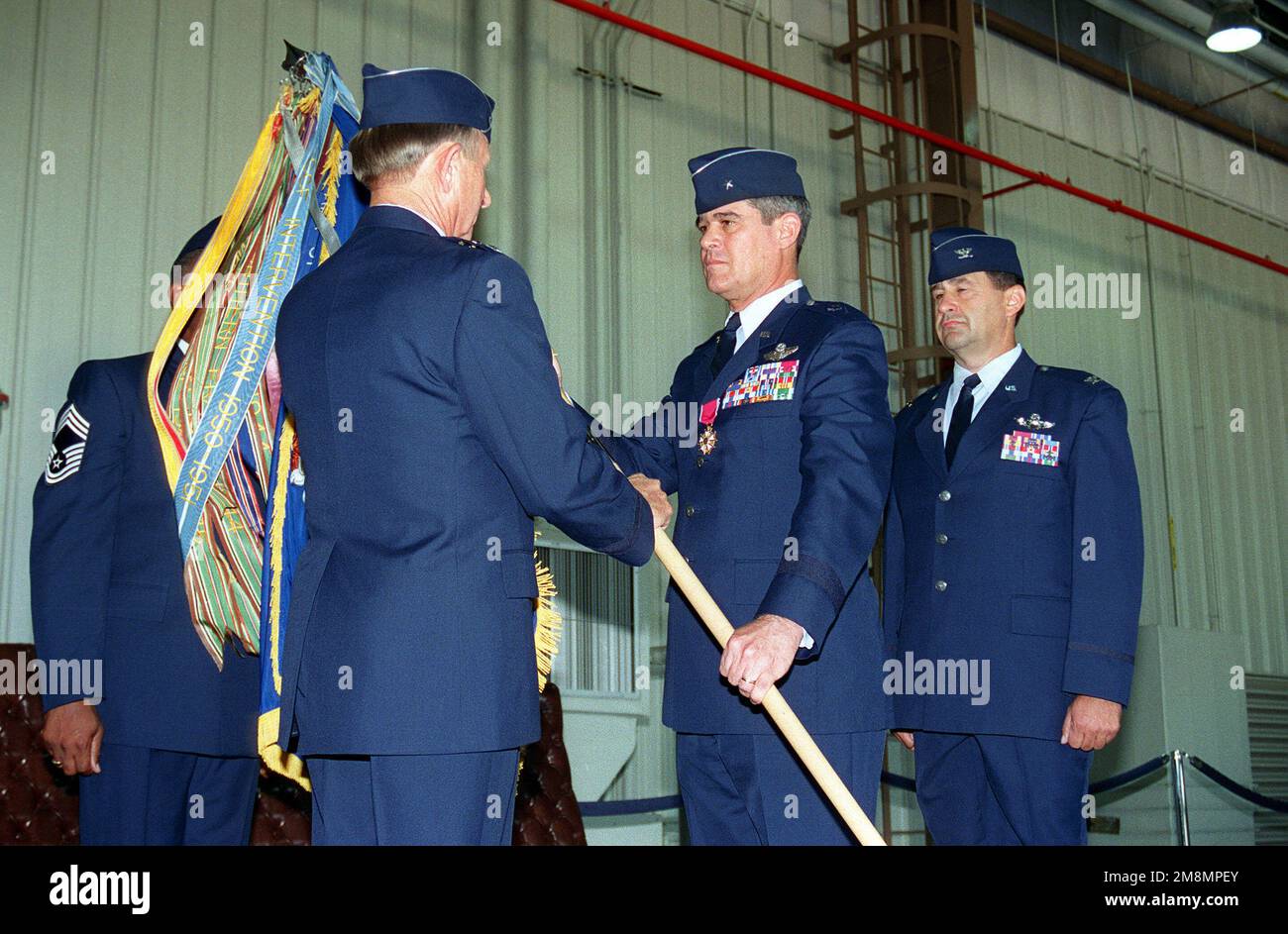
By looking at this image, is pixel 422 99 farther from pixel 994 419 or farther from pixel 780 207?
pixel 994 419

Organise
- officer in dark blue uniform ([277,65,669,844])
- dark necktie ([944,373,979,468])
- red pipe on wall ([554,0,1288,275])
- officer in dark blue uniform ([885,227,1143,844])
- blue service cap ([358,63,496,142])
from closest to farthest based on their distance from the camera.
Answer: officer in dark blue uniform ([277,65,669,844]) → blue service cap ([358,63,496,142]) → officer in dark blue uniform ([885,227,1143,844]) → dark necktie ([944,373,979,468]) → red pipe on wall ([554,0,1288,275])

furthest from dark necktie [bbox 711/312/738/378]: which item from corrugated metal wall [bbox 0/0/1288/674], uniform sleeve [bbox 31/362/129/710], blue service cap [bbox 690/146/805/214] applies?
corrugated metal wall [bbox 0/0/1288/674]

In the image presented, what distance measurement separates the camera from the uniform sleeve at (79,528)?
106 inches

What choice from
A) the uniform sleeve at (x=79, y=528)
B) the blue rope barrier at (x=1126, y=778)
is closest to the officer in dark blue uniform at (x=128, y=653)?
the uniform sleeve at (x=79, y=528)

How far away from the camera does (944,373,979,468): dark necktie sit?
2916 mm

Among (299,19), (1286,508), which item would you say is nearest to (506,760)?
(299,19)

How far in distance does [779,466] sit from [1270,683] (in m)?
8.33

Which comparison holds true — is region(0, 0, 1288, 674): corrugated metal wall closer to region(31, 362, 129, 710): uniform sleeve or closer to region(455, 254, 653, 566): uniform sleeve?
region(31, 362, 129, 710): uniform sleeve

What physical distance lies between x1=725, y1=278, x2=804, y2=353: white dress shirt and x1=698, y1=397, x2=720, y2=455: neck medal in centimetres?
12

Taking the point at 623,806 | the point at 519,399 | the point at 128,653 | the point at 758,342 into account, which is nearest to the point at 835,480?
the point at 758,342

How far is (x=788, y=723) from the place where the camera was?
2070mm

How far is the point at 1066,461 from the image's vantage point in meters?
2.76

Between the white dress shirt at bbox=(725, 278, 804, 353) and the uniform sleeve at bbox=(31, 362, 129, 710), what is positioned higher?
the white dress shirt at bbox=(725, 278, 804, 353)

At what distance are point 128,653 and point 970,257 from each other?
2173 mm
